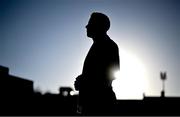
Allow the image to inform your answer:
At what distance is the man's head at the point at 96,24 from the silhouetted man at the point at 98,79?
0.20ft

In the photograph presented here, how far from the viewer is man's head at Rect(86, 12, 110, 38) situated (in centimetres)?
491

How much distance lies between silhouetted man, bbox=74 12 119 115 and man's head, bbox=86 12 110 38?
6 cm

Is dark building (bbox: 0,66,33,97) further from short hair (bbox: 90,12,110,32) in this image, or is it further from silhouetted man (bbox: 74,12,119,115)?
silhouetted man (bbox: 74,12,119,115)

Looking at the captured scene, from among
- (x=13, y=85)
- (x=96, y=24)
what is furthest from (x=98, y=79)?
(x=13, y=85)

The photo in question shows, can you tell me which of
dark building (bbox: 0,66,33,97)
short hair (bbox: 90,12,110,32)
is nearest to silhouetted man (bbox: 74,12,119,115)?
short hair (bbox: 90,12,110,32)

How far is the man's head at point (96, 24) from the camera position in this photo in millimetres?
4914

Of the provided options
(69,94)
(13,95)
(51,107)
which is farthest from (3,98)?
(69,94)

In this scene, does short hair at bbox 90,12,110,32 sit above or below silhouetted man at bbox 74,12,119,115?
above

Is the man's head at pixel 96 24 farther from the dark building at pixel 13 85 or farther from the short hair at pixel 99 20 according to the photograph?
the dark building at pixel 13 85

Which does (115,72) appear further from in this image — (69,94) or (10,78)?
(10,78)

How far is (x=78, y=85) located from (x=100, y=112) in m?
0.48

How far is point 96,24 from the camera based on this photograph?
4934 millimetres

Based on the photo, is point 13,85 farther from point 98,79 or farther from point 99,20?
point 98,79

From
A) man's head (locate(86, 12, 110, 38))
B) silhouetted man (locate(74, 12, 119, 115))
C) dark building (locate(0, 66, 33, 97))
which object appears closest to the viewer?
silhouetted man (locate(74, 12, 119, 115))
